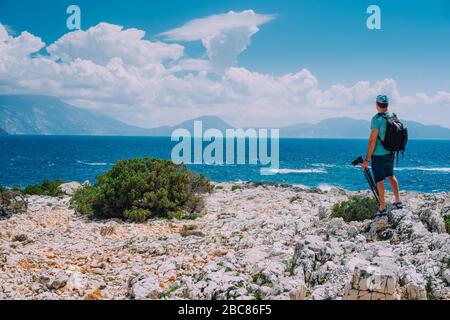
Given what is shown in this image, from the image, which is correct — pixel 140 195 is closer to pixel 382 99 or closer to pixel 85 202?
pixel 85 202

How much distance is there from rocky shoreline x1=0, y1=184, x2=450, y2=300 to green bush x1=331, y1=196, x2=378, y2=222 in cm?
66

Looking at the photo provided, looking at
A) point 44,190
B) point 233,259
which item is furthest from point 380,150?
point 44,190

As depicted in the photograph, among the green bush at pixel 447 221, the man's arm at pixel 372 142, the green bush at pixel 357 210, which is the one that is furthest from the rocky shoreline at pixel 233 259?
the man's arm at pixel 372 142

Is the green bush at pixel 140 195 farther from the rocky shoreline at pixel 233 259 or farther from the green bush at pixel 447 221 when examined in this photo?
the green bush at pixel 447 221

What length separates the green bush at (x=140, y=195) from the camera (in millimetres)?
15820

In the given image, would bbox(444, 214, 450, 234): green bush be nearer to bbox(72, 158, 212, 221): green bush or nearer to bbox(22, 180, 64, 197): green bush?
bbox(72, 158, 212, 221): green bush

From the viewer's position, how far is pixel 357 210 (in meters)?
12.3

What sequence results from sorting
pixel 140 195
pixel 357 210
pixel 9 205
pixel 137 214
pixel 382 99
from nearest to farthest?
pixel 382 99, pixel 357 210, pixel 137 214, pixel 140 195, pixel 9 205

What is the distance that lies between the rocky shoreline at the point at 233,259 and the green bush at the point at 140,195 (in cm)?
128

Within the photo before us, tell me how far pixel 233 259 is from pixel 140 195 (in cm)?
767

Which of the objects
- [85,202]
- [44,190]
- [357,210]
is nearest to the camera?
[357,210]
